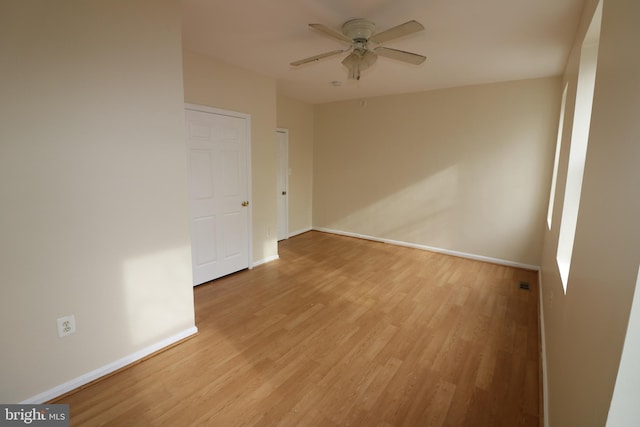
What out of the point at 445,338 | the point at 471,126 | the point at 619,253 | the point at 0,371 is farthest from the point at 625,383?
the point at 471,126

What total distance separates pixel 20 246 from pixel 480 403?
2.87 metres

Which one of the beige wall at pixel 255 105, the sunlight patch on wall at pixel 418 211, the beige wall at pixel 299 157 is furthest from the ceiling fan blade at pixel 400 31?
the beige wall at pixel 299 157

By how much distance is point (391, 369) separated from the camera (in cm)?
213

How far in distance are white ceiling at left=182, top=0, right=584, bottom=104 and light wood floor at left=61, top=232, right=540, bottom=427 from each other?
256 cm

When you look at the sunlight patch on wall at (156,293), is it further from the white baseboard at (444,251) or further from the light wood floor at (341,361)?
the white baseboard at (444,251)

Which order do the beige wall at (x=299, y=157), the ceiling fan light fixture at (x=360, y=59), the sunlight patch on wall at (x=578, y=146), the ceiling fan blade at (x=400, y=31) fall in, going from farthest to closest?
the beige wall at (x=299, y=157) < the ceiling fan light fixture at (x=360, y=59) < the sunlight patch on wall at (x=578, y=146) < the ceiling fan blade at (x=400, y=31)

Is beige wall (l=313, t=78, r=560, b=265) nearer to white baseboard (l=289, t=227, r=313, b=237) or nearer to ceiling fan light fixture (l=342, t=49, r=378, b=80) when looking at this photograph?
white baseboard (l=289, t=227, r=313, b=237)

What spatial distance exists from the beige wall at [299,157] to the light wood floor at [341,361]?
230cm

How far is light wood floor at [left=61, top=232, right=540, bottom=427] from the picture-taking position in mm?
1755

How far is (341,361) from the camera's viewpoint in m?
2.21

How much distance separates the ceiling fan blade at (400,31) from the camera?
6.19 ft

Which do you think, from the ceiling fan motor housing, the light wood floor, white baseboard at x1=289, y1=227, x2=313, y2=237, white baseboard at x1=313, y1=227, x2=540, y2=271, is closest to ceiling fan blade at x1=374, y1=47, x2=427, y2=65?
the ceiling fan motor housing

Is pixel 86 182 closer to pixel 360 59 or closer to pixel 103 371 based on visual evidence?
pixel 103 371

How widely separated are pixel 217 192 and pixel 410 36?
257 centimetres
